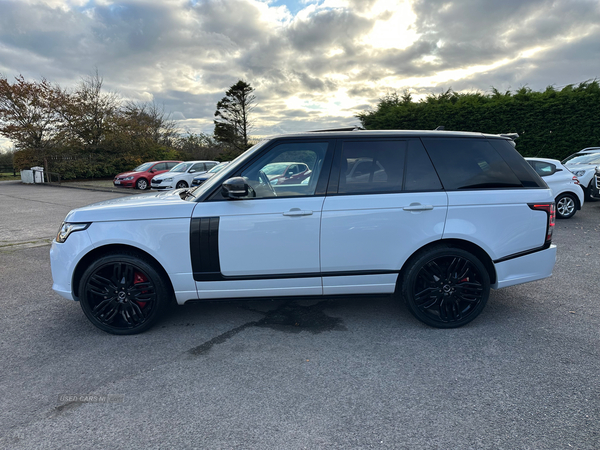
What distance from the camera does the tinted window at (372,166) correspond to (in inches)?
144

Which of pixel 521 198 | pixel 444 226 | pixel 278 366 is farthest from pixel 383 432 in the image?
pixel 521 198

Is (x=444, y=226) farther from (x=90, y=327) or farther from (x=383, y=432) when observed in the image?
(x=90, y=327)

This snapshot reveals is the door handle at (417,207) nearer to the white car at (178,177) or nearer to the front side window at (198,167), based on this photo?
the white car at (178,177)

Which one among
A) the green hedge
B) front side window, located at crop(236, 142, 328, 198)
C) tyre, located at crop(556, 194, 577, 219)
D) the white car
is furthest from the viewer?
the white car

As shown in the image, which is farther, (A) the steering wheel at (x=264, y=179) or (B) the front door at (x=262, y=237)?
(A) the steering wheel at (x=264, y=179)

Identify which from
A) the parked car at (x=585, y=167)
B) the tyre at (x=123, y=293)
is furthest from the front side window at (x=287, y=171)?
the parked car at (x=585, y=167)

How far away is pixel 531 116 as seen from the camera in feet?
55.8

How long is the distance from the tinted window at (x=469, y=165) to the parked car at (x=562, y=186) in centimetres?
693

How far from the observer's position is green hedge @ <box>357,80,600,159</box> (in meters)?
16.1

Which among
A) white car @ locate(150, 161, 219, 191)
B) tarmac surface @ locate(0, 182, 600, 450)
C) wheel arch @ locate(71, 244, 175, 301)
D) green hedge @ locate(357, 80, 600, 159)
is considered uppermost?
green hedge @ locate(357, 80, 600, 159)

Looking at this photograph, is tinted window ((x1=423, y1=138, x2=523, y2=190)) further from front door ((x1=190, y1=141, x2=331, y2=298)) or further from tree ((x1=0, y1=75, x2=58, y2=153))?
tree ((x1=0, y1=75, x2=58, y2=153))

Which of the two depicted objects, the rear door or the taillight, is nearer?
the rear door

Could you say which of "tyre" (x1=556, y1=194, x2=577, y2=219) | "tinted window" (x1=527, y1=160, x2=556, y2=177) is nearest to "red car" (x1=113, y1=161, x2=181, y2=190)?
"tinted window" (x1=527, y1=160, x2=556, y2=177)

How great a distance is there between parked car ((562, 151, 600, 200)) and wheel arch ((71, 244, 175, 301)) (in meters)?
12.5
